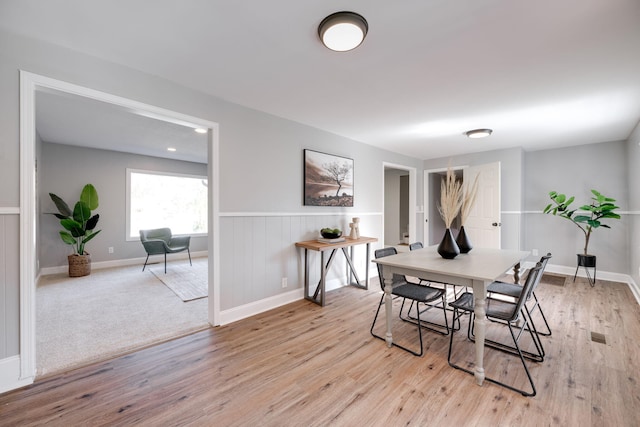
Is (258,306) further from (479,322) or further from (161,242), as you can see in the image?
(161,242)

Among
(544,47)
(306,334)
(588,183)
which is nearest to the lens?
(544,47)

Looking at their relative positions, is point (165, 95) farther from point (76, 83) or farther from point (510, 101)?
point (510, 101)

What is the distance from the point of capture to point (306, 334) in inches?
97.4

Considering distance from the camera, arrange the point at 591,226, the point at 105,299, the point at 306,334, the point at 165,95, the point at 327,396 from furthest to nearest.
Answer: the point at 591,226 → the point at 105,299 → the point at 306,334 → the point at 165,95 → the point at 327,396

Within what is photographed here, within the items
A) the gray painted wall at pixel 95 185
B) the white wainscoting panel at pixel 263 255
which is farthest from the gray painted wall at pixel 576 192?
the gray painted wall at pixel 95 185

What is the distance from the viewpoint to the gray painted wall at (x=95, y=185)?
451cm

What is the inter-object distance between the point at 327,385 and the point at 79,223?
4963mm

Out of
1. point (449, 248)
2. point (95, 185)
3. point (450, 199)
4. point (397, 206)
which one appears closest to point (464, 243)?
point (449, 248)

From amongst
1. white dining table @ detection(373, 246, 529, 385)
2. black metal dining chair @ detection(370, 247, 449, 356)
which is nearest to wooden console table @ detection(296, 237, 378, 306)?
black metal dining chair @ detection(370, 247, 449, 356)

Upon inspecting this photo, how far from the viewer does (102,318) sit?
9.14 ft

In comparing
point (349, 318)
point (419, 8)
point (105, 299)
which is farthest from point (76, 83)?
point (349, 318)

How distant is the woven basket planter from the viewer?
14.3 ft

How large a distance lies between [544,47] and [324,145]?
96.0 inches

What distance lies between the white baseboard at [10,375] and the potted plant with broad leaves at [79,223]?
3327 millimetres
